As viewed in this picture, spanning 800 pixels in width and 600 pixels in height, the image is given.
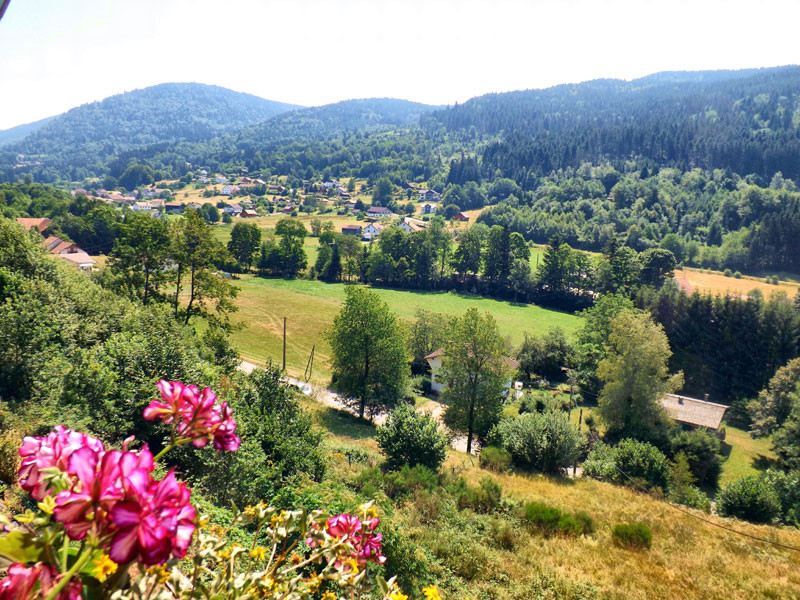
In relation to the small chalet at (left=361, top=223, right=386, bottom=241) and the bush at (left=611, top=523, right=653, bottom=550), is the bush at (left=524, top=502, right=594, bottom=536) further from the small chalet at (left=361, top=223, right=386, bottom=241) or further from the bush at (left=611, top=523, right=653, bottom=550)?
the small chalet at (left=361, top=223, right=386, bottom=241)

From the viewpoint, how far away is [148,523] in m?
1.18

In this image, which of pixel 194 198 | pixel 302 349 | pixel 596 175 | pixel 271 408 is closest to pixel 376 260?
pixel 302 349

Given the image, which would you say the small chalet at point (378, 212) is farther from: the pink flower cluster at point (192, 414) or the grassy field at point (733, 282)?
the pink flower cluster at point (192, 414)

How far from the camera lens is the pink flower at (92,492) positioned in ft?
3.91

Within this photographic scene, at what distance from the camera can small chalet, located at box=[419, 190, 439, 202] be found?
522ft

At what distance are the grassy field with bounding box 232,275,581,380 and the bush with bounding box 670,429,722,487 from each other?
22650mm

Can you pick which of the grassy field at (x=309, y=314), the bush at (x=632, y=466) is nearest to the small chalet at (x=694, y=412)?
the bush at (x=632, y=466)

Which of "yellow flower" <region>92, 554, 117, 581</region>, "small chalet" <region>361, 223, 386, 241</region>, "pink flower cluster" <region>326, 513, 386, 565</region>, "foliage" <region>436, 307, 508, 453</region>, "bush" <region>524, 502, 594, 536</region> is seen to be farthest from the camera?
"small chalet" <region>361, 223, 386, 241</region>

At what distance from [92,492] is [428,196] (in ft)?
543

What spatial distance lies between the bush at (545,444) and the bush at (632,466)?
8.07ft

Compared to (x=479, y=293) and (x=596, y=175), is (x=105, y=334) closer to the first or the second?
(x=479, y=293)

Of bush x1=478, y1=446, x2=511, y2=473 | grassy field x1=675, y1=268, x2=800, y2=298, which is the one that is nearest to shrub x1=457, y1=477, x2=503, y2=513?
bush x1=478, y1=446, x2=511, y2=473

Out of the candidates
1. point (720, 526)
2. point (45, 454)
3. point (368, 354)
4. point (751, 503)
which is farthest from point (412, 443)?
point (45, 454)

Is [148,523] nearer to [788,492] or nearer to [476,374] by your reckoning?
[476,374]
